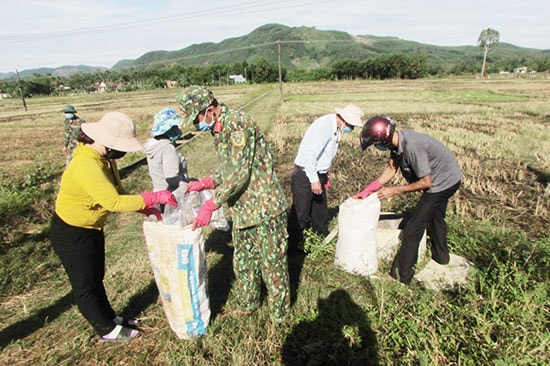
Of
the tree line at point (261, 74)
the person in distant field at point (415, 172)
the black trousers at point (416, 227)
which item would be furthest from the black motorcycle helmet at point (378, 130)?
the tree line at point (261, 74)

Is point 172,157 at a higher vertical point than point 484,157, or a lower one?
higher

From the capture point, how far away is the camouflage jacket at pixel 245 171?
2178 mm

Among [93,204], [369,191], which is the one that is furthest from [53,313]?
[369,191]

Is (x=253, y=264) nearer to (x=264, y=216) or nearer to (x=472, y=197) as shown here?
(x=264, y=216)

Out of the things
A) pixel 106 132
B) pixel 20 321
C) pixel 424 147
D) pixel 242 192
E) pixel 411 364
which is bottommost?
pixel 20 321

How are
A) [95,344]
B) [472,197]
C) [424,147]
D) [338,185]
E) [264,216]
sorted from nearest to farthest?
[264,216] → [95,344] → [424,147] → [472,197] → [338,185]

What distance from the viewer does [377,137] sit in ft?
9.27

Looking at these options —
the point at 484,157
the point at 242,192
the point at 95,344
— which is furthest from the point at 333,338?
the point at 484,157

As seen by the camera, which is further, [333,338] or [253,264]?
[253,264]

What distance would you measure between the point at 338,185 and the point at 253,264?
13.2 ft

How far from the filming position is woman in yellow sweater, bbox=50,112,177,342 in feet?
7.07

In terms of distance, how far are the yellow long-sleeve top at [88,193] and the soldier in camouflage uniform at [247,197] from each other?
0.54 meters


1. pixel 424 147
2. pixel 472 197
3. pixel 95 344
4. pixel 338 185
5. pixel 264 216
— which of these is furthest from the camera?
pixel 338 185

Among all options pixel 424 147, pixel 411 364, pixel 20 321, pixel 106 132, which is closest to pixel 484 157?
pixel 424 147
